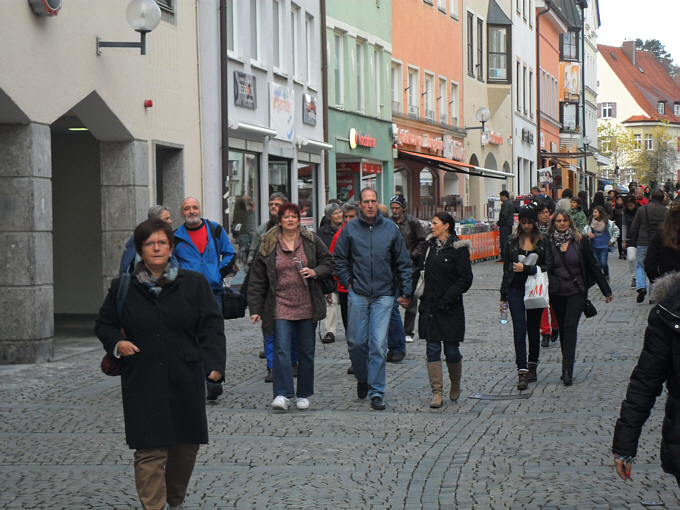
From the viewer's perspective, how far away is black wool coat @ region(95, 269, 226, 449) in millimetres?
5656

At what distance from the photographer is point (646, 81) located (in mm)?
122188

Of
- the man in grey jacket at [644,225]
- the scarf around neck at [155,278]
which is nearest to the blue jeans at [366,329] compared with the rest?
the scarf around neck at [155,278]

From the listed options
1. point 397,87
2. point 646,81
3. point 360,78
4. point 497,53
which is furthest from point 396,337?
point 646,81

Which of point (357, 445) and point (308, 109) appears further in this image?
point (308, 109)

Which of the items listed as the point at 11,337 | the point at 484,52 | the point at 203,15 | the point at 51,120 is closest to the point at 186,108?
the point at 203,15

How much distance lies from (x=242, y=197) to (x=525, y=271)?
1209 cm

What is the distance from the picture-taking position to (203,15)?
19.7 metres

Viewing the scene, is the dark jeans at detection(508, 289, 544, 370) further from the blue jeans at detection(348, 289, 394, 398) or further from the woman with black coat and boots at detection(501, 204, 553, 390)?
the blue jeans at detection(348, 289, 394, 398)

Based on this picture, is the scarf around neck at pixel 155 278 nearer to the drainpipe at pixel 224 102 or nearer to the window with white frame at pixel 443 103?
the drainpipe at pixel 224 102

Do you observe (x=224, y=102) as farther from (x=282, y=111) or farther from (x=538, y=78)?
(x=538, y=78)

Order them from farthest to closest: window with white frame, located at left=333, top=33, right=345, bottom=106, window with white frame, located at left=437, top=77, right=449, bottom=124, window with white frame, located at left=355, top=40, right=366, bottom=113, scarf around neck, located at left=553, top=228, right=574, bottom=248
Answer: window with white frame, located at left=437, top=77, right=449, bottom=124
window with white frame, located at left=355, top=40, right=366, bottom=113
window with white frame, located at left=333, top=33, right=345, bottom=106
scarf around neck, located at left=553, top=228, right=574, bottom=248

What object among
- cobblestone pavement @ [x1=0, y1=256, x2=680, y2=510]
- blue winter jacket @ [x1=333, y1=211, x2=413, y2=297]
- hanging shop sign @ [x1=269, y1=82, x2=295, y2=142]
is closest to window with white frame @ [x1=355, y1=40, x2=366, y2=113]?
hanging shop sign @ [x1=269, y1=82, x2=295, y2=142]

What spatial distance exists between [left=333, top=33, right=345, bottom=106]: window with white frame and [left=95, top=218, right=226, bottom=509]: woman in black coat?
2306 cm

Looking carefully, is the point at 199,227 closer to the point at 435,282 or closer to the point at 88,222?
the point at 435,282
